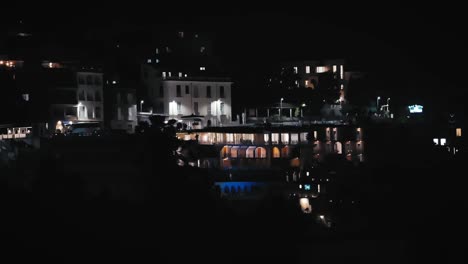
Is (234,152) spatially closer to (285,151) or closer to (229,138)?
(229,138)

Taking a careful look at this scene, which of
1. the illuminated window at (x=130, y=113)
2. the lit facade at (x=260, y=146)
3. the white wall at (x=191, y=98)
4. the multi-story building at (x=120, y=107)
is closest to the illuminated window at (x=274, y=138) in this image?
the lit facade at (x=260, y=146)

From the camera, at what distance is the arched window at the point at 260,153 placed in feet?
139

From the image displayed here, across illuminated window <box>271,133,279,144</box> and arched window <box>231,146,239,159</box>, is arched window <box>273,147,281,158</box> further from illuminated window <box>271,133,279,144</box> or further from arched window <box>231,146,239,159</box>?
arched window <box>231,146,239,159</box>

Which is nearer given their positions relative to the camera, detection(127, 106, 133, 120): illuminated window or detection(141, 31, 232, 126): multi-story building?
detection(127, 106, 133, 120): illuminated window

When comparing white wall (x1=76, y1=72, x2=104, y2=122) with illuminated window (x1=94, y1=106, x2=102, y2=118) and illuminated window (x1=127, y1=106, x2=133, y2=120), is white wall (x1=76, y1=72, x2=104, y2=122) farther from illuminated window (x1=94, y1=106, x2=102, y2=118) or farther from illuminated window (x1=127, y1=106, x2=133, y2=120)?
illuminated window (x1=127, y1=106, x2=133, y2=120)

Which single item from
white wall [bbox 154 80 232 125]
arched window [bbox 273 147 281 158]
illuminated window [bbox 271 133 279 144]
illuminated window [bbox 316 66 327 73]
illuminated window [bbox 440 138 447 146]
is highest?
illuminated window [bbox 316 66 327 73]

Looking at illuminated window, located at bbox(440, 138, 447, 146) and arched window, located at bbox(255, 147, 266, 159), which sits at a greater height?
illuminated window, located at bbox(440, 138, 447, 146)

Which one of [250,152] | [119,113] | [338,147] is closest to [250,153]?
[250,152]

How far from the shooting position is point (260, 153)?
4241 cm

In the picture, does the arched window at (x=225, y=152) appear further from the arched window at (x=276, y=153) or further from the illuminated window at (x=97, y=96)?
the illuminated window at (x=97, y=96)

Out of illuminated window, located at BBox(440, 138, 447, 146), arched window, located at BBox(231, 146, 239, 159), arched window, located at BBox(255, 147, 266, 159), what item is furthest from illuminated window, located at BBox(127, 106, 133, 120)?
illuminated window, located at BBox(440, 138, 447, 146)

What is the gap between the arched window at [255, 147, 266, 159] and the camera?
42.3 meters

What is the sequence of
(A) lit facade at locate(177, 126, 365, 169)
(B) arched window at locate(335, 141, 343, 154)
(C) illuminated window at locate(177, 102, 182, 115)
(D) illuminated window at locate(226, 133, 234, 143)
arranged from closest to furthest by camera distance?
1. (A) lit facade at locate(177, 126, 365, 169)
2. (D) illuminated window at locate(226, 133, 234, 143)
3. (B) arched window at locate(335, 141, 343, 154)
4. (C) illuminated window at locate(177, 102, 182, 115)

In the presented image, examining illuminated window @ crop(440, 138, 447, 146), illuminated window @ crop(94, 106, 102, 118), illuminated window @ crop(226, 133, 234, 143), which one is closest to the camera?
illuminated window @ crop(226, 133, 234, 143)
